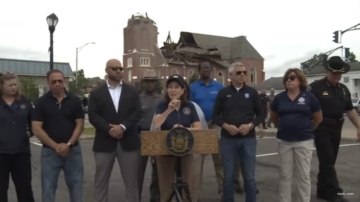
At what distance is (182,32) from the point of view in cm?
10931

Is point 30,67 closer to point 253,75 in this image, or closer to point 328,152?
point 253,75

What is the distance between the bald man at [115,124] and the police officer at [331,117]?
2.94 metres

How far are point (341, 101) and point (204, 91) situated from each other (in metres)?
2.17

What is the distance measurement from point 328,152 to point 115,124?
3445mm

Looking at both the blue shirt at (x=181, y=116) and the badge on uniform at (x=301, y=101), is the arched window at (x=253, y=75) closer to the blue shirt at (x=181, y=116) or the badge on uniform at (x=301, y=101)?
the badge on uniform at (x=301, y=101)

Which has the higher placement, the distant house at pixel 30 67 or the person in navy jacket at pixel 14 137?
the distant house at pixel 30 67

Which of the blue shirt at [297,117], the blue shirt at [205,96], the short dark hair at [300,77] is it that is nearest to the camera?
the blue shirt at [297,117]

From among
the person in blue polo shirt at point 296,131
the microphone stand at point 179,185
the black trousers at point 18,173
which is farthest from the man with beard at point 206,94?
the black trousers at point 18,173

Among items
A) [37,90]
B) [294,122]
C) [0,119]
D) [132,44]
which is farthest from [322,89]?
[132,44]

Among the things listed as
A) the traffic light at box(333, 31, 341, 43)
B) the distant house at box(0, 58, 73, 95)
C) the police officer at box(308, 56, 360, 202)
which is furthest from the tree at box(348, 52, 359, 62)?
the police officer at box(308, 56, 360, 202)

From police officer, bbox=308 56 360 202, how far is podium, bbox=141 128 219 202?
2.65 metres

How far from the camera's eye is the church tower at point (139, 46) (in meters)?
95.1

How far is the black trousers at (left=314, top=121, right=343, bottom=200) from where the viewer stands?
6562mm

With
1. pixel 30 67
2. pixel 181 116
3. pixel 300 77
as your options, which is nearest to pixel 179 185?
pixel 181 116
